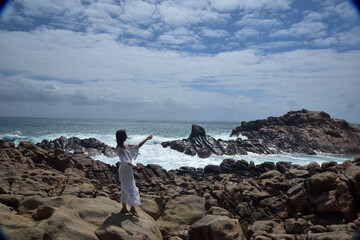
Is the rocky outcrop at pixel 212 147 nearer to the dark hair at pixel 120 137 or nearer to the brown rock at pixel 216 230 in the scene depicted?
the brown rock at pixel 216 230

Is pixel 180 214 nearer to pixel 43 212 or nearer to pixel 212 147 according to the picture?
pixel 43 212

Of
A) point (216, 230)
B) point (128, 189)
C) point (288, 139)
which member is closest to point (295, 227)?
point (216, 230)

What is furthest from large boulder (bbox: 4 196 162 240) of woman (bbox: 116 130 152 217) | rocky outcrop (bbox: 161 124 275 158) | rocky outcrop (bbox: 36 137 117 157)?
rocky outcrop (bbox: 161 124 275 158)

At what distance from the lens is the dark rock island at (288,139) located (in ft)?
105

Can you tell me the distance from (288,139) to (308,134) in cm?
396

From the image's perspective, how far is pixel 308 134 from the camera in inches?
1565

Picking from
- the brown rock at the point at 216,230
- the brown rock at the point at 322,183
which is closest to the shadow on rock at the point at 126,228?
the brown rock at the point at 216,230

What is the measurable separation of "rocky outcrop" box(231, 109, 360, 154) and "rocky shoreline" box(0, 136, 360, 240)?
24752 mm

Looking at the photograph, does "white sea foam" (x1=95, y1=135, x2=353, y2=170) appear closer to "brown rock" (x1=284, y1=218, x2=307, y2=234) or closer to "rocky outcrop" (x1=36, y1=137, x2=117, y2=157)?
"rocky outcrop" (x1=36, y1=137, x2=117, y2=157)

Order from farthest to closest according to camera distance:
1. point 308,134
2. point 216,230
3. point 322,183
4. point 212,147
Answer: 1. point 308,134
2. point 212,147
3. point 322,183
4. point 216,230

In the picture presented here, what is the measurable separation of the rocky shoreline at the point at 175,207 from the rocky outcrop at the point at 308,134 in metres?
24.8

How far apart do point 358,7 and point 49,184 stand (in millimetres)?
10033

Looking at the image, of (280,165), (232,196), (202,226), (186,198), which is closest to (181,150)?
(280,165)

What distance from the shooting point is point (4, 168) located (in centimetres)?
993
